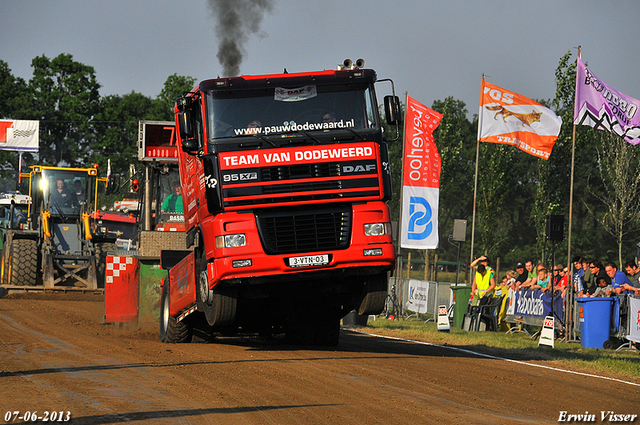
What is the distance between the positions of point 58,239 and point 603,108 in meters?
16.0

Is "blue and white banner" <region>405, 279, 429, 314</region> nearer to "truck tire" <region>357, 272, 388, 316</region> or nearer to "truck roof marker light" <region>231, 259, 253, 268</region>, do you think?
"truck tire" <region>357, 272, 388, 316</region>

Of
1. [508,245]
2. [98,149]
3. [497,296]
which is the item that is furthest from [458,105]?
[497,296]

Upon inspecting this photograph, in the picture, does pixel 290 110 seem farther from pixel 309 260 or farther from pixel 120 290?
pixel 120 290

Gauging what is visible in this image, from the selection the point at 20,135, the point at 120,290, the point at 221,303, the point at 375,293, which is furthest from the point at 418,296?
the point at 20,135

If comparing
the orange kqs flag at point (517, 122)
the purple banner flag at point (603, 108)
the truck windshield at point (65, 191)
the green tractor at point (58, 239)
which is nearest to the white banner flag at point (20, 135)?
the green tractor at point (58, 239)

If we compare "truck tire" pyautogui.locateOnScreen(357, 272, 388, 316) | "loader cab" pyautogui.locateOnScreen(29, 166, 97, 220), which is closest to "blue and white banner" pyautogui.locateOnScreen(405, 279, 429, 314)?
"loader cab" pyautogui.locateOnScreen(29, 166, 97, 220)

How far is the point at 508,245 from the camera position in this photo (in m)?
81.6

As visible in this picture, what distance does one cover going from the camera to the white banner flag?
36.6 meters

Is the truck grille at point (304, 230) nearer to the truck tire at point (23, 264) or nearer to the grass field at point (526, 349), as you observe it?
the grass field at point (526, 349)

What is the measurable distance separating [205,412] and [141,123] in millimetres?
9883

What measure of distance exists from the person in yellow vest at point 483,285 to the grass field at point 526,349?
3.13 ft

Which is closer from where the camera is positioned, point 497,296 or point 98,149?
point 497,296

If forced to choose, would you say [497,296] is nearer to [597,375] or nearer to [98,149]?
[597,375]

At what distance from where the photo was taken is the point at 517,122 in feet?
68.6
